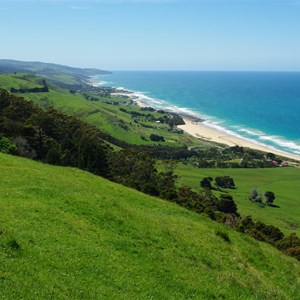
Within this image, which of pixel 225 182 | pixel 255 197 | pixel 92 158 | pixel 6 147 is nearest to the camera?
pixel 6 147

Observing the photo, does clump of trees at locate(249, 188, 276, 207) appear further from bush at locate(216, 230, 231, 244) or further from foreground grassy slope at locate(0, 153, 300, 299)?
bush at locate(216, 230, 231, 244)

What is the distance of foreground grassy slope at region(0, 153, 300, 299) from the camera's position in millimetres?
15023

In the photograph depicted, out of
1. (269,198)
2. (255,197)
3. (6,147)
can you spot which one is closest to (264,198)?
(269,198)

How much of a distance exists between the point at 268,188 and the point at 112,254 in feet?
369

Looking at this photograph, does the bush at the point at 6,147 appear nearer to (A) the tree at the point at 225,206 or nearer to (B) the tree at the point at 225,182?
(A) the tree at the point at 225,206

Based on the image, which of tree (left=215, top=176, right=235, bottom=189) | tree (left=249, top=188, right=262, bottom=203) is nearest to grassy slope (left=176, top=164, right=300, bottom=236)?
tree (left=249, top=188, right=262, bottom=203)

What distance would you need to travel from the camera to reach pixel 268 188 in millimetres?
123188

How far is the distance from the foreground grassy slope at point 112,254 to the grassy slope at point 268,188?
177ft

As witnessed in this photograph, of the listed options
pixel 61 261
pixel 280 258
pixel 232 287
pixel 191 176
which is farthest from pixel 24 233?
pixel 191 176

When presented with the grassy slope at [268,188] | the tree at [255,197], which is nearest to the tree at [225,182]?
the grassy slope at [268,188]

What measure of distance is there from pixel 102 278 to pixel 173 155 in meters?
153

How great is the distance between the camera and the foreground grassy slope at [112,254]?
15023 mm

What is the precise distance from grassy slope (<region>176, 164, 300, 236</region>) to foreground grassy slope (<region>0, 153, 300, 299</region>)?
177 feet

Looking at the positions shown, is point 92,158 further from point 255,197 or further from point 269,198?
point 269,198
